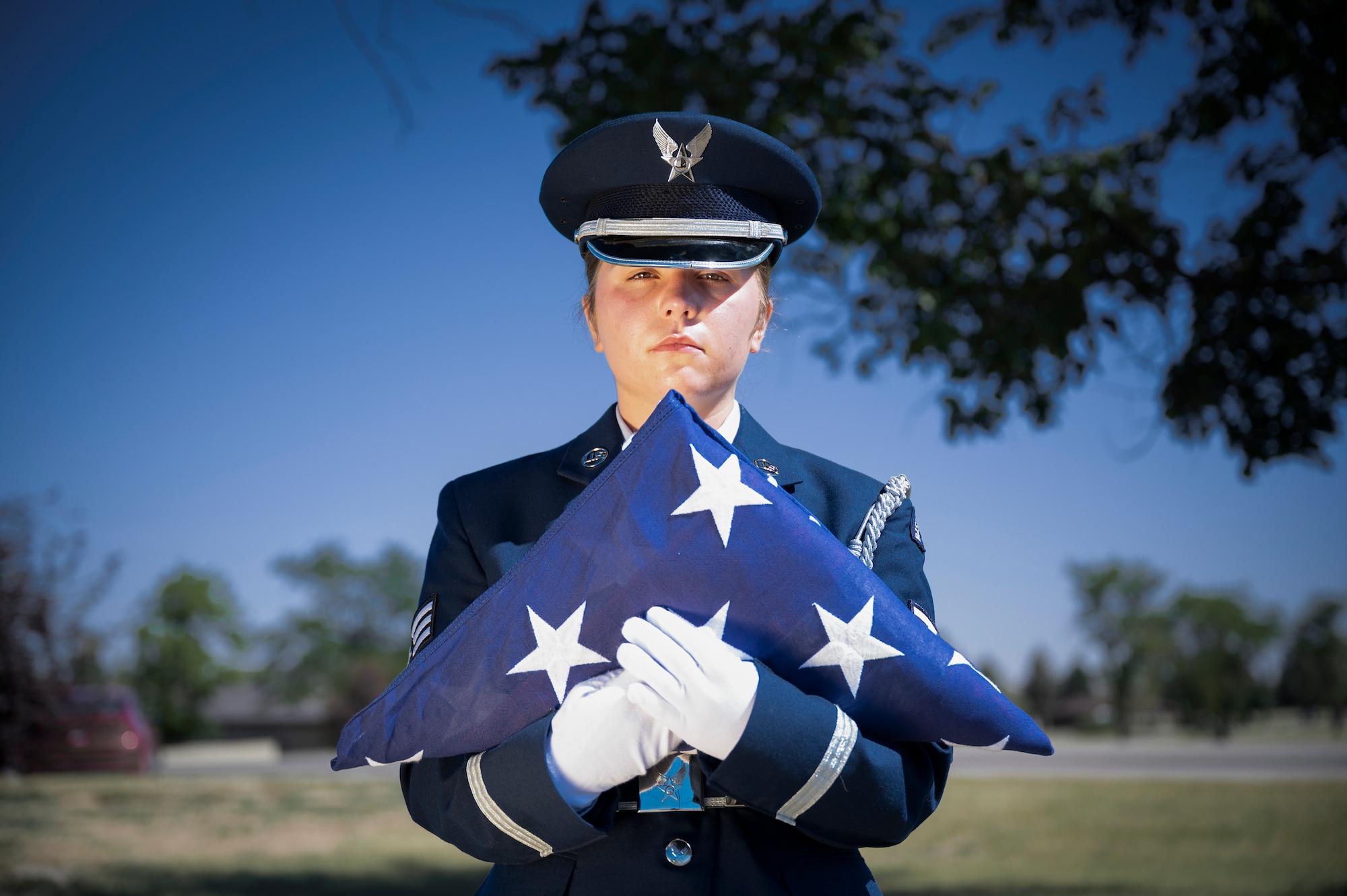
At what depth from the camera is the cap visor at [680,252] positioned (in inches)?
64.5

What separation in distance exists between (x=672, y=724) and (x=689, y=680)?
0.22 ft

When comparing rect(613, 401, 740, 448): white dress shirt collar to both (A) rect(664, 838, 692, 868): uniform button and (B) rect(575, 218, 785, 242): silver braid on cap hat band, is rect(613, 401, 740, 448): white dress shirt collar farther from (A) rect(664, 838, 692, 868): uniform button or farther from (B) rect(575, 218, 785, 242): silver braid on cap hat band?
(A) rect(664, 838, 692, 868): uniform button

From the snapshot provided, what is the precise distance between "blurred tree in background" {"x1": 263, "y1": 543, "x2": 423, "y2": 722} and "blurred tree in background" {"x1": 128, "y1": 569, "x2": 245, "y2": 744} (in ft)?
9.75

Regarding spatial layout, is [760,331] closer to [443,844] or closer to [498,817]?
[498,817]

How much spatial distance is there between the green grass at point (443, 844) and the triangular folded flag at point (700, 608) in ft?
24.4

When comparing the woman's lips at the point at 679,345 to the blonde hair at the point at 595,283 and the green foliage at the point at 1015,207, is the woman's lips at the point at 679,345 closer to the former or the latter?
the blonde hair at the point at 595,283

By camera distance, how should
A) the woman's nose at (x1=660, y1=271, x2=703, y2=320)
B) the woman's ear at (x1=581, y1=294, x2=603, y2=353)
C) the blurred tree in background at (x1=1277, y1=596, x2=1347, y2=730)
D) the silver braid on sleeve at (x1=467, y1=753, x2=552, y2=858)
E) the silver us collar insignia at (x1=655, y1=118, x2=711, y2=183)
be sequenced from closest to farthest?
the silver braid on sleeve at (x1=467, y1=753, x2=552, y2=858), the woman's nose at (x1=660, y1=271, x2=703, y2=320), the silver us collar insignia at (x1=655, y1=118, x2=711, y2=183), the woman's ear at (x1=581, y1=294, x2=603, y2=353), the blurred tree in background at (x1=1277, y1=596, x2=1347, y2=730)

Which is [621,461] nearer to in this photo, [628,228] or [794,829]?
[628,228]

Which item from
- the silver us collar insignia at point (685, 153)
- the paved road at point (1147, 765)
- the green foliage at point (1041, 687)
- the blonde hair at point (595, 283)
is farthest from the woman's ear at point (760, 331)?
the green foliage at point (1041, 687)

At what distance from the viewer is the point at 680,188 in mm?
1727

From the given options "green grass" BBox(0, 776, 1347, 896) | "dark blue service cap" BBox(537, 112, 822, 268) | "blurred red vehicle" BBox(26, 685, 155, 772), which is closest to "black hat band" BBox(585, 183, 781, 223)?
"dark blue service cap" BBox(537, 112, 822, 268)

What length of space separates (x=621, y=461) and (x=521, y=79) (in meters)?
5.33

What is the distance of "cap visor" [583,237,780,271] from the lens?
1638 millimetres

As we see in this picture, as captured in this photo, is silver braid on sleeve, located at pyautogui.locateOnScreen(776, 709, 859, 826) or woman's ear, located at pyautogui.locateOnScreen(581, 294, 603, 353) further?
woman's ear, located at pyautogui.locateOnScreen(581, 294, 603, 353)
